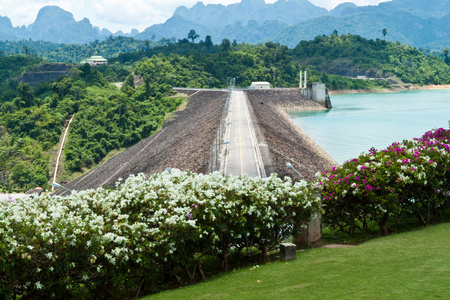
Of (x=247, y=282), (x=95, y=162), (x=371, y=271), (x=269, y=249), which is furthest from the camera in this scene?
(x=95, y=162)

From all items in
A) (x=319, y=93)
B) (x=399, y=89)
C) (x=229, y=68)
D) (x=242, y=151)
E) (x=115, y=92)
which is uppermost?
(x=229, y=68)

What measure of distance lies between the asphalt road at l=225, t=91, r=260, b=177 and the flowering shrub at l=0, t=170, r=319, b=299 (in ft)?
46.3

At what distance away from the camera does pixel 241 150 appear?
1576 inches

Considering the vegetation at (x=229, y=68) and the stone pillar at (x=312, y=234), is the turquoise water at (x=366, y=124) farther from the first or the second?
the stone pillar at (x=312, y=234)

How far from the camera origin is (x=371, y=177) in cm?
1636

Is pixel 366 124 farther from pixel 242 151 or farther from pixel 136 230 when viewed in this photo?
pixel 136 230

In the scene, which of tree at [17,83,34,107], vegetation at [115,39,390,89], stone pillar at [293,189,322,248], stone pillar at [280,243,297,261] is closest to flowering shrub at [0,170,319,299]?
stone pillar at [280,243,297,261]

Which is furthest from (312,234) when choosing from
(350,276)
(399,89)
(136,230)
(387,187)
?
(399,89)

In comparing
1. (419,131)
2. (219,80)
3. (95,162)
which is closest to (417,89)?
(219,80)

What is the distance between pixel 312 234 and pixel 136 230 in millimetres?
6684

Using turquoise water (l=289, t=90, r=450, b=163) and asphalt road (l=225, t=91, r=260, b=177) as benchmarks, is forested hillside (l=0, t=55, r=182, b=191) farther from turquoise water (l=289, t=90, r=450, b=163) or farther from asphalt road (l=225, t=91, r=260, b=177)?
turquoise water (l=289, t=90, r=450, b=163)

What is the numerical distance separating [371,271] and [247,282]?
300 cm

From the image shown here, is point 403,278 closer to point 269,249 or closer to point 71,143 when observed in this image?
point 269,249

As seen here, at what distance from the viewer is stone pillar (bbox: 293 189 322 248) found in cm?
1605
